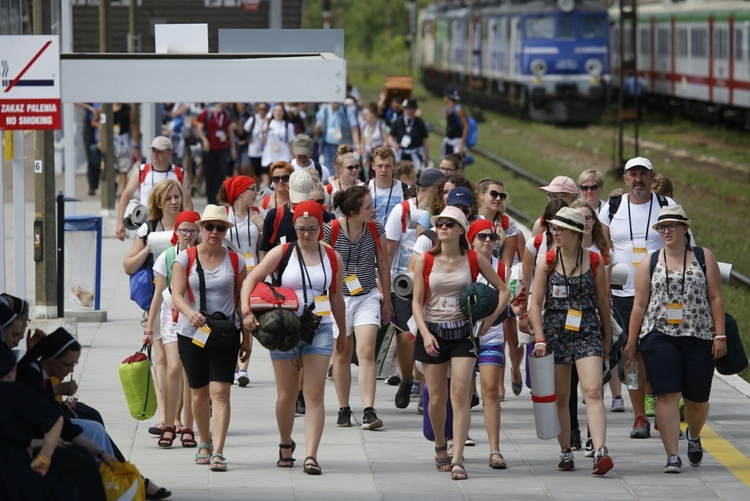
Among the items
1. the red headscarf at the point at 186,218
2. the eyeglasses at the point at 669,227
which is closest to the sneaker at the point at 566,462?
the eyeglasses at the point at 669,227

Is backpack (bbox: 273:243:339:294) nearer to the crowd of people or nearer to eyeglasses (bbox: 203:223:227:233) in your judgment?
the crowd of people

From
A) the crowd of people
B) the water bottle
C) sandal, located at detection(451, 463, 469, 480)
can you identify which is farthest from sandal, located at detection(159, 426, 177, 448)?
the water bottle

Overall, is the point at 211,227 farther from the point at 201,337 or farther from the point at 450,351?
the point at 450,351

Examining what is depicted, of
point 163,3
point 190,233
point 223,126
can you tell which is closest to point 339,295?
point 190,233

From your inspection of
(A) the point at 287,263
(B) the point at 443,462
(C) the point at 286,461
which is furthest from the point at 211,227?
(B) the point at 443,462

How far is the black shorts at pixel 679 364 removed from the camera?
8.88m

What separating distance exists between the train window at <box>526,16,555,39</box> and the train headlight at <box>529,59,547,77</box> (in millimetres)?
766

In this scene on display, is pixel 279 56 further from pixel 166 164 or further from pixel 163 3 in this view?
pixel 163 3

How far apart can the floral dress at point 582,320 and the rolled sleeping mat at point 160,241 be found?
2504 millimetres

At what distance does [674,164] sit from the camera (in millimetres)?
31797

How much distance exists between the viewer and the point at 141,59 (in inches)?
300

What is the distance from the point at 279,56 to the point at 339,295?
1.58m

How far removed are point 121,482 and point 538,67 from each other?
1419 inches

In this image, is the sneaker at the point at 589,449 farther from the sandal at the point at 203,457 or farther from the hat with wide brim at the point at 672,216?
the sandal at the point at 203,457
